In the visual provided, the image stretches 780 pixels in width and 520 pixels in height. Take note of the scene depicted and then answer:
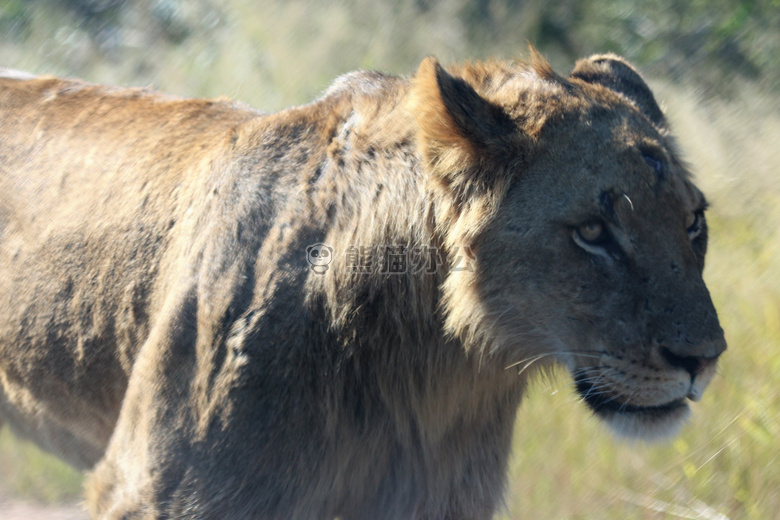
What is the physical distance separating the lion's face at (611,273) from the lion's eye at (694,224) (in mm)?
16

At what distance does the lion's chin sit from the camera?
2.38 m

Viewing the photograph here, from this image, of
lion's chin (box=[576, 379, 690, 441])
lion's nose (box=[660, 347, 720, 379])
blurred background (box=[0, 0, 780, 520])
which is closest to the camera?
lion's nose (box=[660, 347, 720, 379])

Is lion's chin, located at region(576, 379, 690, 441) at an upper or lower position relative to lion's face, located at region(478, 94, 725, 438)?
lower

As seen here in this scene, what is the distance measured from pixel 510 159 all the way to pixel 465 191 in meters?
0.15

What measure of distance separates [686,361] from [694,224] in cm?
47

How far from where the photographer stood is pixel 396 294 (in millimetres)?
2541

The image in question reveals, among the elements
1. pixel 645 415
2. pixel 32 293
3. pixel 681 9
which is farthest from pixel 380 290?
pixel 681 9

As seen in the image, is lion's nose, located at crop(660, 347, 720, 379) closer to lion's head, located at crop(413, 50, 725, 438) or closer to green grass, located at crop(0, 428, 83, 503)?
lion's head, located at crop(413, 50, 725, 438)

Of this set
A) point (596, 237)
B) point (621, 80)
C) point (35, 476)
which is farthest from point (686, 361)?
point (35, 476)

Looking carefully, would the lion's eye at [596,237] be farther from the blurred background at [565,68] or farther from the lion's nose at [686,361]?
the blurred background at [565,68]

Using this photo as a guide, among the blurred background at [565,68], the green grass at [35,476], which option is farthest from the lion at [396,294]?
the green grass at [35,476]

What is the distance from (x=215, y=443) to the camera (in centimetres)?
243

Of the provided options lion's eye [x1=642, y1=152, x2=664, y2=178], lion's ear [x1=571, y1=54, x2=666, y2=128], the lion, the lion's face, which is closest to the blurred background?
the lion's face

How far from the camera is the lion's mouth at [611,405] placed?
238cm
